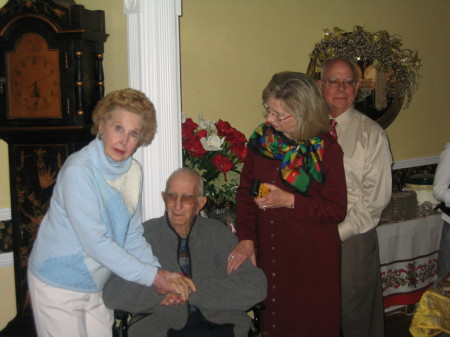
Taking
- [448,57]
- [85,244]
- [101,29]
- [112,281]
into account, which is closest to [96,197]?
[85,244]

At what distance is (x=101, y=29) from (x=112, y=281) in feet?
4.68

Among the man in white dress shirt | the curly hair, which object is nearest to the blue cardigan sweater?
the curly hair

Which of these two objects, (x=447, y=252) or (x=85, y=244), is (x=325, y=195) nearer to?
(x=85, y=244)

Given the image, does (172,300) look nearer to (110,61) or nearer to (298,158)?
(298,158)

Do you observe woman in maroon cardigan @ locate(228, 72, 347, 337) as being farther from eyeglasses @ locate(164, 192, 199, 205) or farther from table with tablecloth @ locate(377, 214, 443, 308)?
table with tablecloth @ locate(377, 214, 443, 308)

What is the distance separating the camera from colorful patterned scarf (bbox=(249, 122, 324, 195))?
2080 mm

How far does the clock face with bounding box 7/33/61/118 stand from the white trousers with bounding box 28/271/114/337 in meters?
1.08

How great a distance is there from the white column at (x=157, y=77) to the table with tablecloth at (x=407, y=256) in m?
1.78

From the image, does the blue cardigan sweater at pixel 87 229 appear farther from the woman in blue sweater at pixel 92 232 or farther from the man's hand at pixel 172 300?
the man's hand at pixel 172 300

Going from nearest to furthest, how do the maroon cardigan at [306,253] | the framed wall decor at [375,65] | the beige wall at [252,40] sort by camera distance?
the maroon cardigan at [306,253], the beige wall at [252,40], the framed wall decor at [375,65]

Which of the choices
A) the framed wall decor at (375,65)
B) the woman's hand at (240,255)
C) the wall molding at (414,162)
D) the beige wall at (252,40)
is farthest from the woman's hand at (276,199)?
the wall molding at (414,162)

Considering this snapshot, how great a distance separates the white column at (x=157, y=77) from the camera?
2354mm

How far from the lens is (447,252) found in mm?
3068

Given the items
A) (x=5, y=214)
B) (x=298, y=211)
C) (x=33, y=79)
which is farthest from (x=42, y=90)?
(x=298, y=211)
